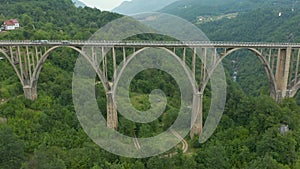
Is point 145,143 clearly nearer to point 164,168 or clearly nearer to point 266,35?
point 164,168

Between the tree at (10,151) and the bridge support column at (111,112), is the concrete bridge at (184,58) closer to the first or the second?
the bridge support column at (111,112)

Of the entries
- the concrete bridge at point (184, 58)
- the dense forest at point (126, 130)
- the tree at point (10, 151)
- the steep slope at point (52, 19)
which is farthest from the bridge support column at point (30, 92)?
the steep slope at point (52, 19)

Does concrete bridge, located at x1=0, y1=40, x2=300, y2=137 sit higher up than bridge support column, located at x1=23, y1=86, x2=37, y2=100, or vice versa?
concrete bridge, located at x1=0, y1=40, x2=300, y2=137

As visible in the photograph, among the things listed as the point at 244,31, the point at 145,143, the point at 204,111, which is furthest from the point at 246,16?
the point at 145,143

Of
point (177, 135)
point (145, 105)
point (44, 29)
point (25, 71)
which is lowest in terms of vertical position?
point (177, 135)

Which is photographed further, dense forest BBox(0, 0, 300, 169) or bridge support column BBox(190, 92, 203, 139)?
bridge support column BBox(190, 92, 203, 139)

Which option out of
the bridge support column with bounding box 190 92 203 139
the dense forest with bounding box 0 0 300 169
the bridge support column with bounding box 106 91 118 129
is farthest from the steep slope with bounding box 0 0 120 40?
the bridge support column with bounding box 190 92 203 139

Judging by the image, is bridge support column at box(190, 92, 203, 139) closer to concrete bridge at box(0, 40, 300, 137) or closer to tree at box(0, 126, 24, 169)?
concrete bridge at box(0, 40, 300, 137)
